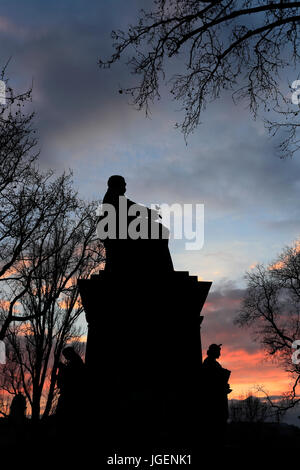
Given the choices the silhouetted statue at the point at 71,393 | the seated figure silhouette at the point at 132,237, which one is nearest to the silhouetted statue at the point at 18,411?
the silhouetted statue at the point at 71,393

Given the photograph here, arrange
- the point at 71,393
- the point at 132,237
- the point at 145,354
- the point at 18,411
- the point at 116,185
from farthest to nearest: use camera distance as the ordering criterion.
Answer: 1. the point at 18,411
2. the point at 116,185
3. the point at 132,237
4. the point at 145,354
5. the point at 71,393

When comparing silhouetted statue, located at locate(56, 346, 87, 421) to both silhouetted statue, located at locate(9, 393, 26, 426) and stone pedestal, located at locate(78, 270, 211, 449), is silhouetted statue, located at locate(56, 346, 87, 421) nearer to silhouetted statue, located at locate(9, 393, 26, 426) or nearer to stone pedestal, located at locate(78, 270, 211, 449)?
stone pedestal, located at locate(78, 270, 211, 449)

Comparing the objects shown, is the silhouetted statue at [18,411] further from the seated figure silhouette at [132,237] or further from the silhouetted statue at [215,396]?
the silhouetted statue at [215,396]

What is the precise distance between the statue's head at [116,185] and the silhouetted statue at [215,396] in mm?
4635

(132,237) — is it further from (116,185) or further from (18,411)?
(18,411)

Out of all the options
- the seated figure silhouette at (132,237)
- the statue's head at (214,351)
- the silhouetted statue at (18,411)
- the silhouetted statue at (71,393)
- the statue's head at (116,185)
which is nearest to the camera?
the silhouetted statue at (71,393)

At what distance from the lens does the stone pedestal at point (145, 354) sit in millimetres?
8367

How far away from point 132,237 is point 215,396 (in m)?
3.99

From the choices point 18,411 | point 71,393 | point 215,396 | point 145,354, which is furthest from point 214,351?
point 18,411

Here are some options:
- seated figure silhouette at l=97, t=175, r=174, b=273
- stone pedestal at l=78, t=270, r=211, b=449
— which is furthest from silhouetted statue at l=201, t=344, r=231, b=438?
seated figure silhouette at l=97, t=175, r=174, b=273

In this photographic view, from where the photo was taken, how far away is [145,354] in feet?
29.0
